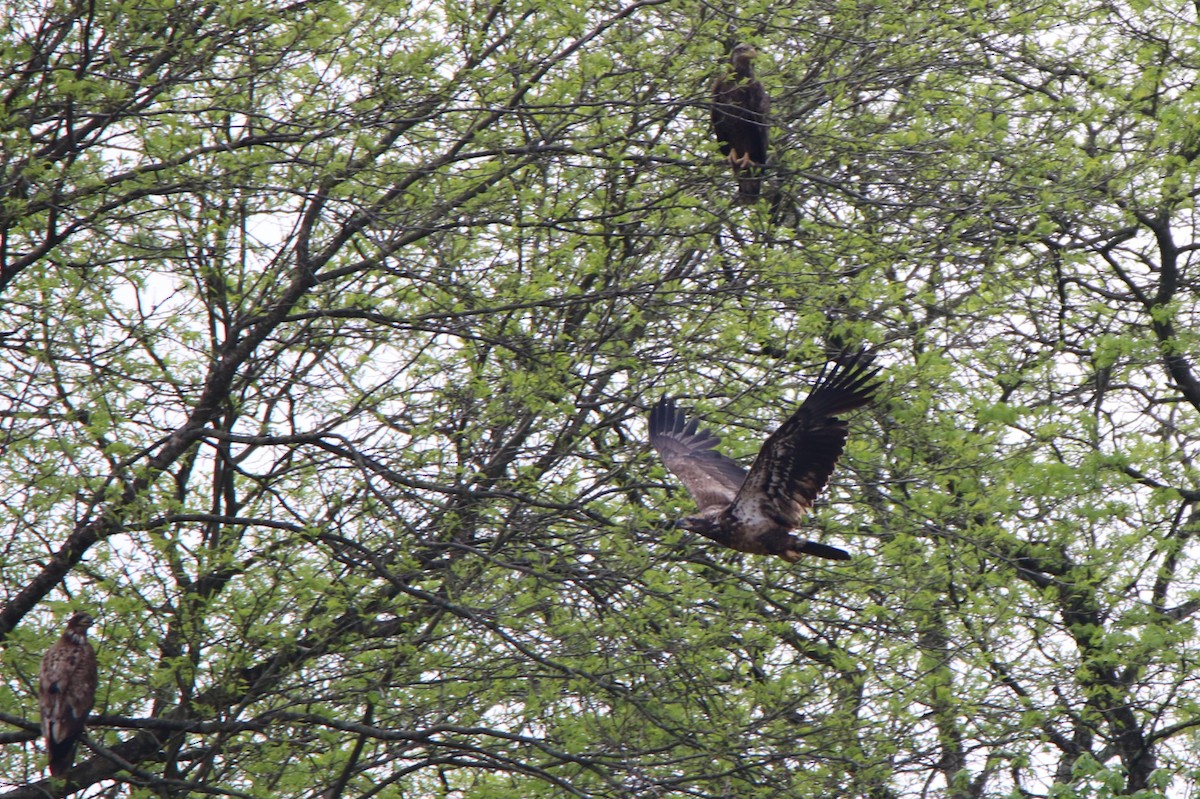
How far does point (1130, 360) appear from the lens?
1209cm

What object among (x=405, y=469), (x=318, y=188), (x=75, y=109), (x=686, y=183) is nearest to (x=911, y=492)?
(x=686, y=183)

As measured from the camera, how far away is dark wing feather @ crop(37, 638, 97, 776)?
278 inches

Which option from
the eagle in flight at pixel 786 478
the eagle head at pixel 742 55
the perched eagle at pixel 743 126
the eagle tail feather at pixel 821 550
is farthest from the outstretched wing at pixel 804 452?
the eagle head at pixel 742 55

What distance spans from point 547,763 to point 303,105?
145 inches

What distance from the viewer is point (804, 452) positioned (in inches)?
299

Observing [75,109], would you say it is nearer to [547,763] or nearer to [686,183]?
[686,183]

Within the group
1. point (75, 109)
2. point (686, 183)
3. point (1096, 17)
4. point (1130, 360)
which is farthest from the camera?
point (1096, 17)

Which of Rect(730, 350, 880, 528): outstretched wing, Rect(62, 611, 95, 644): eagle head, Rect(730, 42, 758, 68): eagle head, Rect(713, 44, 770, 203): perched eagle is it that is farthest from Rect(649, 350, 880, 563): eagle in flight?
Rect(62, 611, 95, 644): eagle head

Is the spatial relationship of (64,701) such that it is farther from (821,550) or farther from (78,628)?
(821,550)

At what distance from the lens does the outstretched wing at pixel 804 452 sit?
24.3 ft

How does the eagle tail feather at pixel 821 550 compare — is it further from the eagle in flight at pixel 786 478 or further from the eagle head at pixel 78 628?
the eagle head at pixel 78 628

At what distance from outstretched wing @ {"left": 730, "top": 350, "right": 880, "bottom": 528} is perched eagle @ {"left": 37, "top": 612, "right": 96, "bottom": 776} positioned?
3.27 m

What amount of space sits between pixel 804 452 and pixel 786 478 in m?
0.21

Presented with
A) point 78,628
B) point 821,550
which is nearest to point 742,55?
point 821,550
